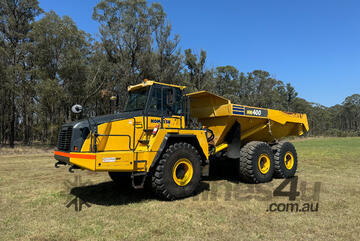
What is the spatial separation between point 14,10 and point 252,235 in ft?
103

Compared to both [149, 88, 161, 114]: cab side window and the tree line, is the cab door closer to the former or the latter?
[149, 88, 161, 114]: cab side window

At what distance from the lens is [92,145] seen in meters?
5.28

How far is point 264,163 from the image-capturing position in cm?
840

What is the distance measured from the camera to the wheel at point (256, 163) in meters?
7.76

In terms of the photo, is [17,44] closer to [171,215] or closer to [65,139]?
[65,139]

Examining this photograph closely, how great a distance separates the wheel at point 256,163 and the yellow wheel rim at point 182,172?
2.29m

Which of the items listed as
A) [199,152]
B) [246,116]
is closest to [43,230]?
[199,152]

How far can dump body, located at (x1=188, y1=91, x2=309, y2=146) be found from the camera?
25.4ft

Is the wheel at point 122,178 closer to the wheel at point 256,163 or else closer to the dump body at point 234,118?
→ the dump body at point 234,118

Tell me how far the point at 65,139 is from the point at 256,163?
18.0ft

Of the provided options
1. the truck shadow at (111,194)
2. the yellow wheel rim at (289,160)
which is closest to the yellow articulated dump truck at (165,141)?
the truck shadow at (111,194)

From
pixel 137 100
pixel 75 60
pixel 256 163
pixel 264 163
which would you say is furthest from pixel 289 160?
pixel 75 60

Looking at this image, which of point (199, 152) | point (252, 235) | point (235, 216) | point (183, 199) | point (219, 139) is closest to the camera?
point (252, 235)

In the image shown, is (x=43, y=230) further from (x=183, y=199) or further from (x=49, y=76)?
(x=49, y=76)
